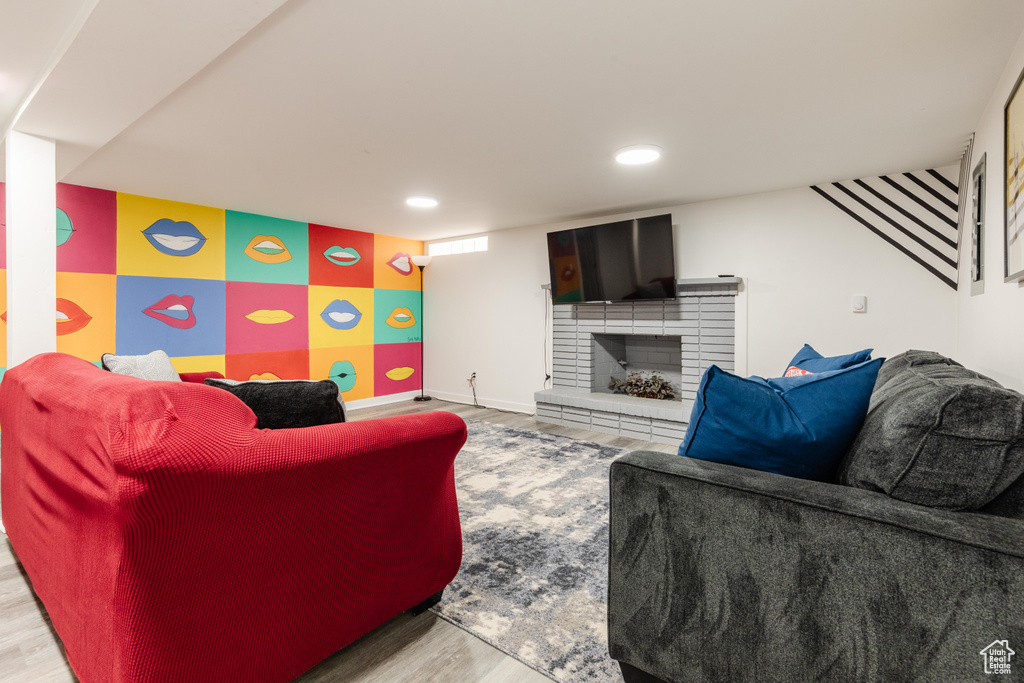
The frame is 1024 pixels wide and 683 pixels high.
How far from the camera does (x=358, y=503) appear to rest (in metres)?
1.42

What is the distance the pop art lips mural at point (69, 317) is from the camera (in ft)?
12.5

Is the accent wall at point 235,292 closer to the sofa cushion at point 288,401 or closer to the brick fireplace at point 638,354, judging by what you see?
the brick fireplace at point 638,354

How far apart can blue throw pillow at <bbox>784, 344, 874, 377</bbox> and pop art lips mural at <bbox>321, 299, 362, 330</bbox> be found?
4.68m

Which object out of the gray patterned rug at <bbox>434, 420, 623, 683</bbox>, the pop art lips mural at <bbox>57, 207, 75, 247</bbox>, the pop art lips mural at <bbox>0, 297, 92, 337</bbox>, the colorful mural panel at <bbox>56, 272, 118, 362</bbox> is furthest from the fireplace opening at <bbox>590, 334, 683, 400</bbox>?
the pop art lips mural at <bbox>57, 207, 75, 247</bbox>

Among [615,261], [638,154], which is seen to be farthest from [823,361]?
[615,261]

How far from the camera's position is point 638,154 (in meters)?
3.13

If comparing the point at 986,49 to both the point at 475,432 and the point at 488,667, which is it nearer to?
the point at 488,667

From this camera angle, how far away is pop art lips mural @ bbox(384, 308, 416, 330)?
6344 millimetres

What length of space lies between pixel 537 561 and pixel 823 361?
6.18 ft

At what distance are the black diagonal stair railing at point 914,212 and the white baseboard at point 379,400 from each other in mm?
5149

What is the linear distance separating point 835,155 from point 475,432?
357cm

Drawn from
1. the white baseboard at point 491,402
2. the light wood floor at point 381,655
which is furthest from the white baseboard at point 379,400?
the light wood floor at point 381,655

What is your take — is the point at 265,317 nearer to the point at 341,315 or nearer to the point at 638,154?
the point at 341,315

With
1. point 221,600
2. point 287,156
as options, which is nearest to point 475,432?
point 287,156
